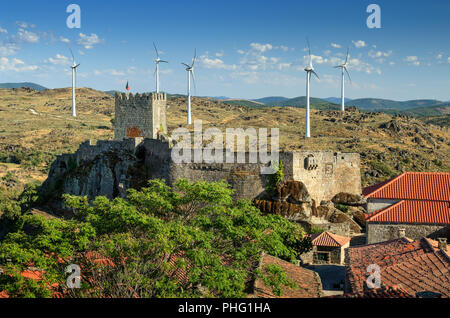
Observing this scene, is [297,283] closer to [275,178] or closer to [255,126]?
[275,178]

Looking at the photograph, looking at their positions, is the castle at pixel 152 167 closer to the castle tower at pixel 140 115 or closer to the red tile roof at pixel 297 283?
the castle tower at pixel 140 115

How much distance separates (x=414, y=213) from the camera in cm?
3003

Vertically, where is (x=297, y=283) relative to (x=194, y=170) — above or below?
below

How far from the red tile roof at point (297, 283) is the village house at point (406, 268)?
71.3 inches

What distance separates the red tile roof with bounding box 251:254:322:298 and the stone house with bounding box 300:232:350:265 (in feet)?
15.8

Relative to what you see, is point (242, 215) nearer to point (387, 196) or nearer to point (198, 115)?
point (387, 196)

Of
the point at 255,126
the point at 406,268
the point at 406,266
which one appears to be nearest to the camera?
the point at 406,268

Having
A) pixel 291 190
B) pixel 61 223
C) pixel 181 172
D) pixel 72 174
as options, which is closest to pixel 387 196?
pixel 291 190

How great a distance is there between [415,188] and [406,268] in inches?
522

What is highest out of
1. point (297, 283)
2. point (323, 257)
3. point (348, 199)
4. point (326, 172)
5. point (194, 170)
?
point (194, 170)

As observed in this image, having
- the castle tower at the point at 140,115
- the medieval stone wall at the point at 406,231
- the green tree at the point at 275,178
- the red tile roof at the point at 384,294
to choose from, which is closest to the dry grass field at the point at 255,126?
the medieval stone wall at the point at 406,231

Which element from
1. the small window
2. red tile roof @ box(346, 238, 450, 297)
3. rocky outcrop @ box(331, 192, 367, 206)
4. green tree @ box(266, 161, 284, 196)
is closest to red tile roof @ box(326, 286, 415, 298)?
red tile roof @ box(346, 238, 450, 297)

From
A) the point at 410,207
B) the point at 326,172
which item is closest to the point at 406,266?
the point at 410,207

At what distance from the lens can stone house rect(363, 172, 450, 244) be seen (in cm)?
2938
